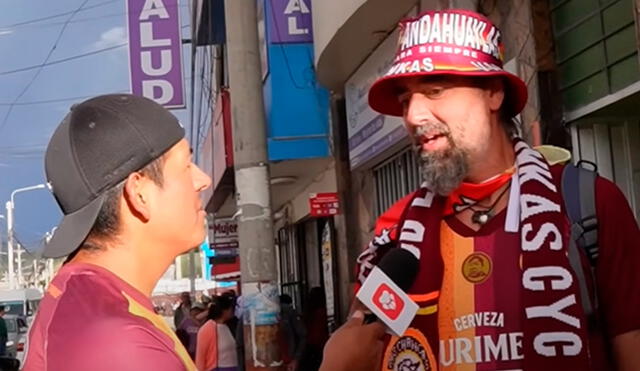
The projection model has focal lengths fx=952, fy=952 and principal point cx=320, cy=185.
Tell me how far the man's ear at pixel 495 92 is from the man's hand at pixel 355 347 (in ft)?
2.64

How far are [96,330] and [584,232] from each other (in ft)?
4.64

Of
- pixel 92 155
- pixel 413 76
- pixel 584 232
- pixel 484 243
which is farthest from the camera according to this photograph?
pixel 413 76

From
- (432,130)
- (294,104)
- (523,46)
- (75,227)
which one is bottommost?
(75,227)

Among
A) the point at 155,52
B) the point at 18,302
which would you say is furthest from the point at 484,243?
the point at 18,302

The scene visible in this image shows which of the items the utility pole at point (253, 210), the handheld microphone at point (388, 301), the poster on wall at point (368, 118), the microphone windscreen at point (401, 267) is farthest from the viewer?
the poster on wall at point (368, 118)

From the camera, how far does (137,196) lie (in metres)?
2.07

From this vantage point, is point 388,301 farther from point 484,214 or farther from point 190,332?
point 190,332

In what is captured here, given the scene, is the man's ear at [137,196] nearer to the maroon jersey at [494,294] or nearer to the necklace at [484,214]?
the maroon jersey at [494,294]

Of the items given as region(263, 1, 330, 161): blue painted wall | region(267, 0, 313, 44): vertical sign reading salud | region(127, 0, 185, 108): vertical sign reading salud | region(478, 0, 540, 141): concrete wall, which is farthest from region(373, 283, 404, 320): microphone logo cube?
region(127, 0, 185, 108): vertical sign reading salud

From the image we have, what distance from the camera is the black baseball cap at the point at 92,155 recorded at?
80.3 inches

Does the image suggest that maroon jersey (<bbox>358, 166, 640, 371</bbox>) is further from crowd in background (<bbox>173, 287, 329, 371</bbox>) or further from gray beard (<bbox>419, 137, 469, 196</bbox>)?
crowd in background (<bbox>173, 287, 329, 371</bbox>)

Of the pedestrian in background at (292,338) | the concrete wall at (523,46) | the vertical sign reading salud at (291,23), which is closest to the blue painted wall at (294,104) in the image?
the vertical sign reading salud at (291,23)

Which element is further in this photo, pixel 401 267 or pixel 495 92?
pixel 495 92

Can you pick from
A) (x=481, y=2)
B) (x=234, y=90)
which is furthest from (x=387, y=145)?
(x=481, y=2)
